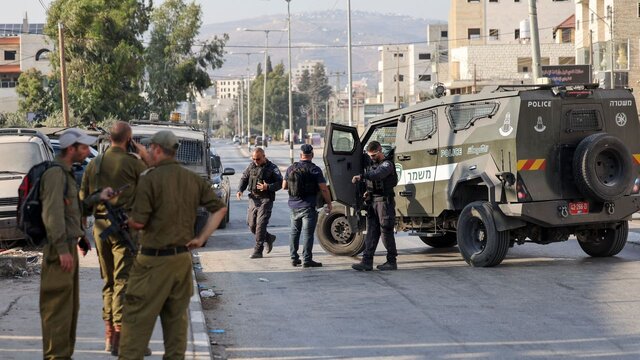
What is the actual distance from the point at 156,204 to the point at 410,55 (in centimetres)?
13171

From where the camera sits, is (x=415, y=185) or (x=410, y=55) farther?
(x=410, y=55)

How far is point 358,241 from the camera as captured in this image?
16.8 metres

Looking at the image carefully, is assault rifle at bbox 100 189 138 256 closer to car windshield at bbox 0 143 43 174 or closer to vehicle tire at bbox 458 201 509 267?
vehicle tire at bbox 458 201 509 267

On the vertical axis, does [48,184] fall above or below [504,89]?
below

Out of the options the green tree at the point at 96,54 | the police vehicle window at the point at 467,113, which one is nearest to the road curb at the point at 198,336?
the police vehicle window at the point at 467,113

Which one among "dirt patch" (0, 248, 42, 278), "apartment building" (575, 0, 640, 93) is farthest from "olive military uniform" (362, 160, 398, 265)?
"apartment building" (575, 0, 640, 93)

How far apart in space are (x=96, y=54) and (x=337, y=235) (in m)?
36.8

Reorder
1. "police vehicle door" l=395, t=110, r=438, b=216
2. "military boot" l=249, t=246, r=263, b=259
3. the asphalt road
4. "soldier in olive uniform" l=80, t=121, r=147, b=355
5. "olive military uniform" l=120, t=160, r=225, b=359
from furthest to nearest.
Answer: "military boot" l=249, t=246, r=263, b=259, "police vehicle door" l=395, t=110, r=438, b=216, the asphalt road, "soldier in olive uniform" l=80, t=121, r=147, b=355, "olive military uniform" l=120, t=160, r=225, b=359

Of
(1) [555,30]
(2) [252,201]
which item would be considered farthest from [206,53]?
(2) [252,201]

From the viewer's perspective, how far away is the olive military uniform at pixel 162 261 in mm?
7348

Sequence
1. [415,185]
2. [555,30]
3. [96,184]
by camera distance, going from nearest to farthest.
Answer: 1. [96,184]
2. [415,185]
3. [555,30]

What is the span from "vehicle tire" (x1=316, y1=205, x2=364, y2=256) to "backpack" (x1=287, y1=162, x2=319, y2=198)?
3.62 feet

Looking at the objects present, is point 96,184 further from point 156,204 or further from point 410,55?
point 410,55

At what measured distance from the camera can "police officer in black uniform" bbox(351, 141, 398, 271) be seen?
1502cm
